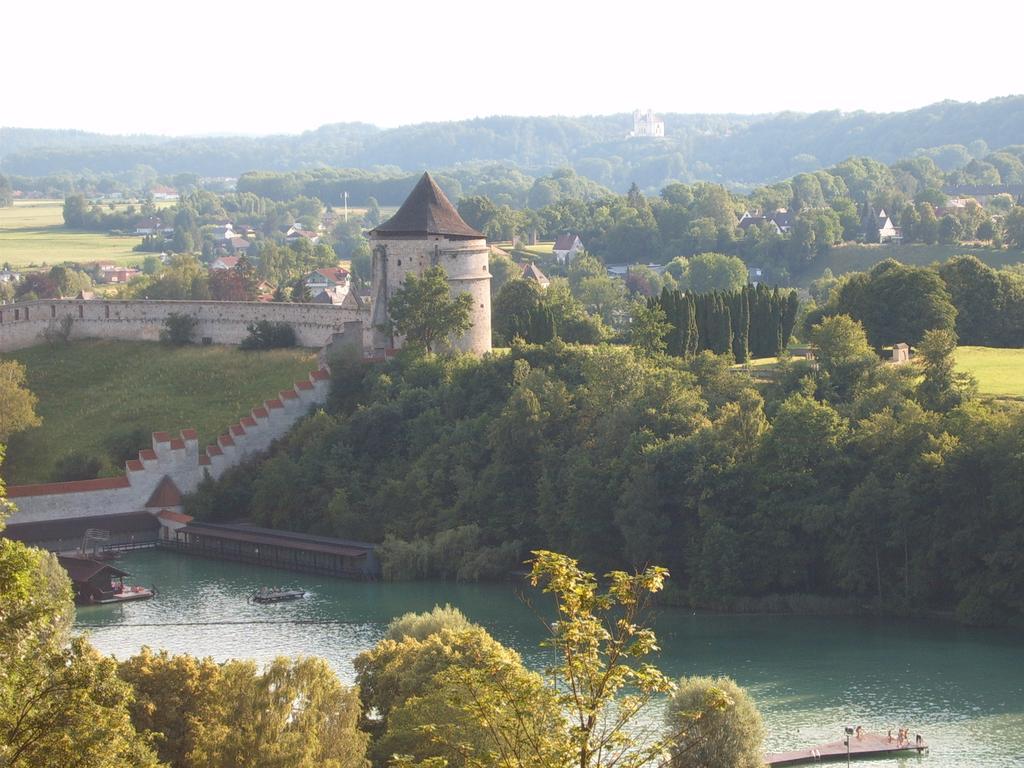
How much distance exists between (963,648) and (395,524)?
17.5 metres

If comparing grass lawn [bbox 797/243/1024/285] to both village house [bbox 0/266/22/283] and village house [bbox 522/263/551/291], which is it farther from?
village house [bbox 0/266/22/283]

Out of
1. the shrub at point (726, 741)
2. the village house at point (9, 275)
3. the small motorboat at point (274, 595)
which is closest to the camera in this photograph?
the shrub at point (726, 741)

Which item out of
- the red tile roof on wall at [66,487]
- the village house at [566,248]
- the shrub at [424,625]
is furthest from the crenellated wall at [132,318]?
the village house at [566,248]

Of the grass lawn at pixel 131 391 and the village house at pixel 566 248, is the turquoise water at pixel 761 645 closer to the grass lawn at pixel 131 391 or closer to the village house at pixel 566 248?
the grass lawn at pixel 131 391

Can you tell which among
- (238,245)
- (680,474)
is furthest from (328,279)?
(680,474)

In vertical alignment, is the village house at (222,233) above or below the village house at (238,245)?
above

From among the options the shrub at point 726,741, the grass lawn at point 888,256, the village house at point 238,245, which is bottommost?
the village house at point 238,245

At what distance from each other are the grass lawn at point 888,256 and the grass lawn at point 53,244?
55626 millimetres

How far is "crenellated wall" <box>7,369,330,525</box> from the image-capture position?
53.2 meters

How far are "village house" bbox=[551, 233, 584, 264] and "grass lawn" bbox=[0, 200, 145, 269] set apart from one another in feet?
118

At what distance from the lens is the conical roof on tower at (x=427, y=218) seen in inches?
2322

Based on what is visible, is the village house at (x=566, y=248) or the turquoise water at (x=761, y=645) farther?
the village house at (x=566, y=248)

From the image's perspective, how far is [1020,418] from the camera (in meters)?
43.8

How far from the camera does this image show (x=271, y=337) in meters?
63.3
